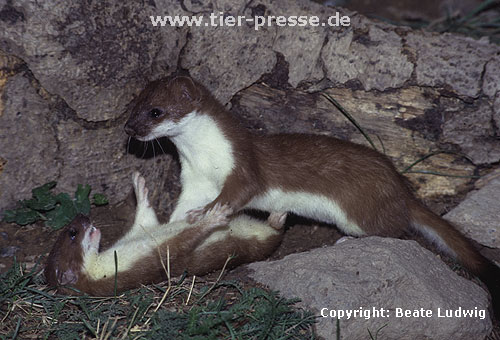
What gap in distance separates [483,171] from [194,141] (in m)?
2.12

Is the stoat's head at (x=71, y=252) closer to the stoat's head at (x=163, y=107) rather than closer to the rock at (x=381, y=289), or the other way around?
the stoat's head at (x=163, y=107)

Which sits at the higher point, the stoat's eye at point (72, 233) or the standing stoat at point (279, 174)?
the standing stoat at point (279, 174)

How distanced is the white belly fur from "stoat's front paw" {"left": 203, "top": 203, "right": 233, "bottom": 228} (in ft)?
0.73

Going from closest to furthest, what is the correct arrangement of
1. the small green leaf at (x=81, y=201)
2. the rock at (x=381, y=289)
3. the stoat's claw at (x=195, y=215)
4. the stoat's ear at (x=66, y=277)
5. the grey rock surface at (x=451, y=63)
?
1. the rock at (x=381, y=289)
2. the stoat's ear at (x=66, y=277)
3. the stoat's claw at (x=195, y=215)
4. the grey rock surface at (x=451, y=63)
5. the small green leaf at (x=81, y=201)

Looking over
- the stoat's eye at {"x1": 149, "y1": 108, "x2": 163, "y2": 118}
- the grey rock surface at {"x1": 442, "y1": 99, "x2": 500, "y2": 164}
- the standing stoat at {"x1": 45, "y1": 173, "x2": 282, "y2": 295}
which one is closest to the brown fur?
the standing stoat at {"x1": 45, "y1": 173, "x2": 282, "y2": 295}

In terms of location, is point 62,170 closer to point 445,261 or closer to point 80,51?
point 80,51

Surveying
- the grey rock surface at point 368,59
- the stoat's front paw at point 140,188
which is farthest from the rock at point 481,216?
the stoat's front paw at point 140,188

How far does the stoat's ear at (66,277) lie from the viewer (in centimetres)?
356

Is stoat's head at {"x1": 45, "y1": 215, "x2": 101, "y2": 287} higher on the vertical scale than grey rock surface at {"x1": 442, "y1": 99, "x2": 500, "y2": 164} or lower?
lower

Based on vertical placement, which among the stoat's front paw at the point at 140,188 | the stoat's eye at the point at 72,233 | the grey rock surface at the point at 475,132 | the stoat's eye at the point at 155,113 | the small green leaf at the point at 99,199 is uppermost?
the stoat's eye at the point at 155,113

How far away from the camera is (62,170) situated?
166 inches

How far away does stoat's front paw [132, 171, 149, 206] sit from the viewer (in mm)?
4121

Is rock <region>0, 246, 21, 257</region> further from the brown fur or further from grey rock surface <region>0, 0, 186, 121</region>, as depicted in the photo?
grey rock surface <region>0, 0, 186, 121</region>

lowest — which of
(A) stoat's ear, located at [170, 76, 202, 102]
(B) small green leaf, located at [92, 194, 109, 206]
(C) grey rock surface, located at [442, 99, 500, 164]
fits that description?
(B) small green leaf, located at [92, 194, 109, 206]
